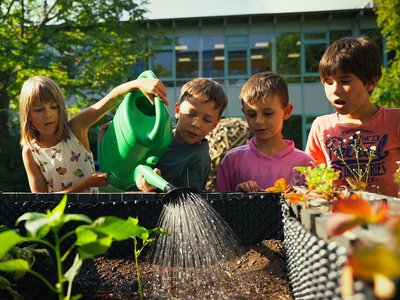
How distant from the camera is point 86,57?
868 cm

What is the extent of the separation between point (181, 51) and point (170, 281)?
Result: 15150mm

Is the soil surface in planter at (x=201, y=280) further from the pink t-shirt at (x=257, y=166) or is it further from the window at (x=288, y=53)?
the window at (x=288, y=53)

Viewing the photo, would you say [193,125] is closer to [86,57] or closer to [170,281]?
[170,281]

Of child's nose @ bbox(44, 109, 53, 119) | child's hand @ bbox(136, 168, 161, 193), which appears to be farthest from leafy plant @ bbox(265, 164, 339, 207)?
child's nose @ bbox(44, 109, 53, 119)

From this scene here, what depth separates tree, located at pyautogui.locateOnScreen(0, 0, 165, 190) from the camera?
8.04 m

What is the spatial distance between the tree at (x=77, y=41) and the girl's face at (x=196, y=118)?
6623 mm

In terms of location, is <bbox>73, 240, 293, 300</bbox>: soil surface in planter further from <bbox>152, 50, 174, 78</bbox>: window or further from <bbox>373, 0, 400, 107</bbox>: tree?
<bbox>152, 50, 174, 78</bbox>: window

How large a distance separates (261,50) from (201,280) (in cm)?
1527

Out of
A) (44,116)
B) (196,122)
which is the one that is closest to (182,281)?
(196,122)

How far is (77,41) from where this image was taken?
818 centimetres

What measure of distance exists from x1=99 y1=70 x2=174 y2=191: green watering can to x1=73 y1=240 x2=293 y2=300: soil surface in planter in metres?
0.30

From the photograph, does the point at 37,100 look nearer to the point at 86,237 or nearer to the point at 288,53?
the point at 86,237

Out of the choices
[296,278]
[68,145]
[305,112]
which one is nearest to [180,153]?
[68,145]

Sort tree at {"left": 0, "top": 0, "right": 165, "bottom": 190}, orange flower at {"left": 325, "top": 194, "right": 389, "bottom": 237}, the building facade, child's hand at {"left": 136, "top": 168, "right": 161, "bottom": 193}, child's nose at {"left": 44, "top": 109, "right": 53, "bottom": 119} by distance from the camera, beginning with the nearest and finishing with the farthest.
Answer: orange flower at {"left": 325, "top": 194, "right": 389, "bottom": 237}
child's hand at {"left": 136, "top": 168, "right": 161, "bottom": 193}
child's nose at {"left": 44, "top": 109, "right": 53, "bottom": 119}
tree at {"left": 0, "top": 0, "right": 165, "bottom": 190}
the building facade
